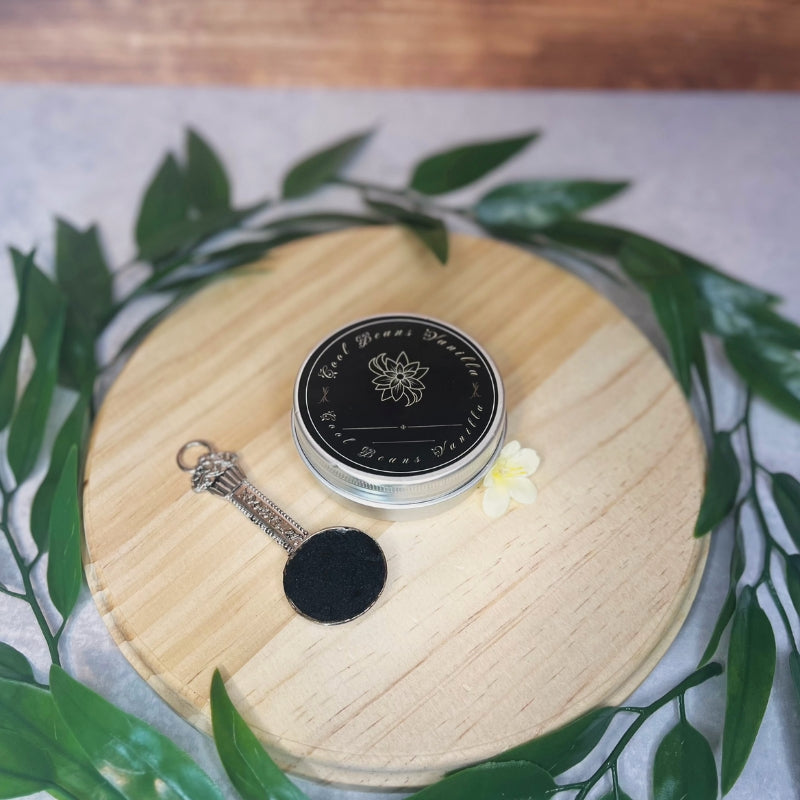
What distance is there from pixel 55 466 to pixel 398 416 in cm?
32

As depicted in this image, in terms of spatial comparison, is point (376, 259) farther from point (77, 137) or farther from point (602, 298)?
point (77, 137)

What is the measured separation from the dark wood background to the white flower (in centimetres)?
67

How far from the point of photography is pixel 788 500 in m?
0.77

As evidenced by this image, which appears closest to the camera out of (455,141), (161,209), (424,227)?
(424,227)

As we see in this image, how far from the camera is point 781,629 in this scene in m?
0.71

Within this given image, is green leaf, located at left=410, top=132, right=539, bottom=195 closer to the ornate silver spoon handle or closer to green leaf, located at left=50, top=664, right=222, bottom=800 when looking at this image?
the ornate silver spoon handle

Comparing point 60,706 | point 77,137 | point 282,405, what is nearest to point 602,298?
point 282,405

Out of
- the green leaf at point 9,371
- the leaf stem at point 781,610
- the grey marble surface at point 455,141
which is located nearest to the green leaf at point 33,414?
the green leaf at point 9,371

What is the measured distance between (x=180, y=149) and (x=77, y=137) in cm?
15

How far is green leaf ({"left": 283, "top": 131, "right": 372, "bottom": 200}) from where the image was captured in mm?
1034

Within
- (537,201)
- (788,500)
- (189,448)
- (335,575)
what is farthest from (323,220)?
Answer: (788,500)

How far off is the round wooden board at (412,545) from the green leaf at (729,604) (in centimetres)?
5

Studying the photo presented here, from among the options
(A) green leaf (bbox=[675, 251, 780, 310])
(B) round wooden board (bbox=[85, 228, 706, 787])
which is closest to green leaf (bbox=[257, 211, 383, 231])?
(B) round wooden board (bbox=[85, 228, 706, 787])

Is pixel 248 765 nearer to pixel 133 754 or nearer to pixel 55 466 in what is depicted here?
Answer: pixel 133 754
